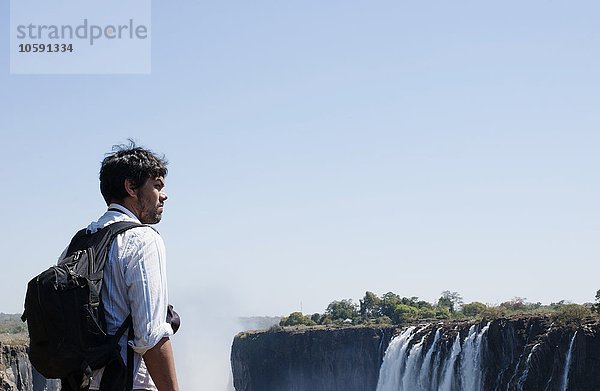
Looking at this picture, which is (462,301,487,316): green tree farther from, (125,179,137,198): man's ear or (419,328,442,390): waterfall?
(125,179,137,198): man's ear

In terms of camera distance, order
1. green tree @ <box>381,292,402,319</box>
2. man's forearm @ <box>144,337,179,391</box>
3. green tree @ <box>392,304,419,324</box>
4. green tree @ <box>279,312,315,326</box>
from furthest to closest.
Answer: green tree @ <box>279,312,315,326</box>, green tree @ <box>381,292,402,319</box>, green tree @ <box>392,304,419,324</box>, man's forearm @ <box>144,337,179,391</box>

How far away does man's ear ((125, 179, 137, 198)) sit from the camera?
4430 millimetres

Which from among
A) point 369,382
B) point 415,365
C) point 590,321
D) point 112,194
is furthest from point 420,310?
point 112,194

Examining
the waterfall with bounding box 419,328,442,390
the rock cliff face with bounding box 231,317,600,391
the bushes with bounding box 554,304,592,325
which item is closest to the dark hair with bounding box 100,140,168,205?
the rock cliff face with bounding box 231,317,600,391

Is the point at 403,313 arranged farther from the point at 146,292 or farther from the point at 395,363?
the point at 146,292

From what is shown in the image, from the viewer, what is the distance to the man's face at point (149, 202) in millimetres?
4449

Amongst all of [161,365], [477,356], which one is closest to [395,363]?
[477,356]

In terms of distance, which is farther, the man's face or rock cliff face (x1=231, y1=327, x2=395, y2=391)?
rock cliff face (x1=231, y1=327, x2=395, y2=391)

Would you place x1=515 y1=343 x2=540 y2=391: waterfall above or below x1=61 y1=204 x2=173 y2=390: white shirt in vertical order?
below

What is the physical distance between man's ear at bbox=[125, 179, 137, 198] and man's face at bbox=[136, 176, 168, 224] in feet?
0.04

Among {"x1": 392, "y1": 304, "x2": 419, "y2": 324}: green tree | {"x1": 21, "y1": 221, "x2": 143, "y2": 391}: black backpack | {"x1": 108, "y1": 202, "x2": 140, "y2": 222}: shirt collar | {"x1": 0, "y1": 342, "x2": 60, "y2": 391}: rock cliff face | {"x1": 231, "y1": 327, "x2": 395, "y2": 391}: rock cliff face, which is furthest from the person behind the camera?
{"x1": 392, "y1": 304, "x2": 419, "y2": 324}: green tree

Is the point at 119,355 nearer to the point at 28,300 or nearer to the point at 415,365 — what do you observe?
the point at 28,300

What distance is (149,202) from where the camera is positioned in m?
4.46

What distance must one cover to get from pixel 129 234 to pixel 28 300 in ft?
1.46
